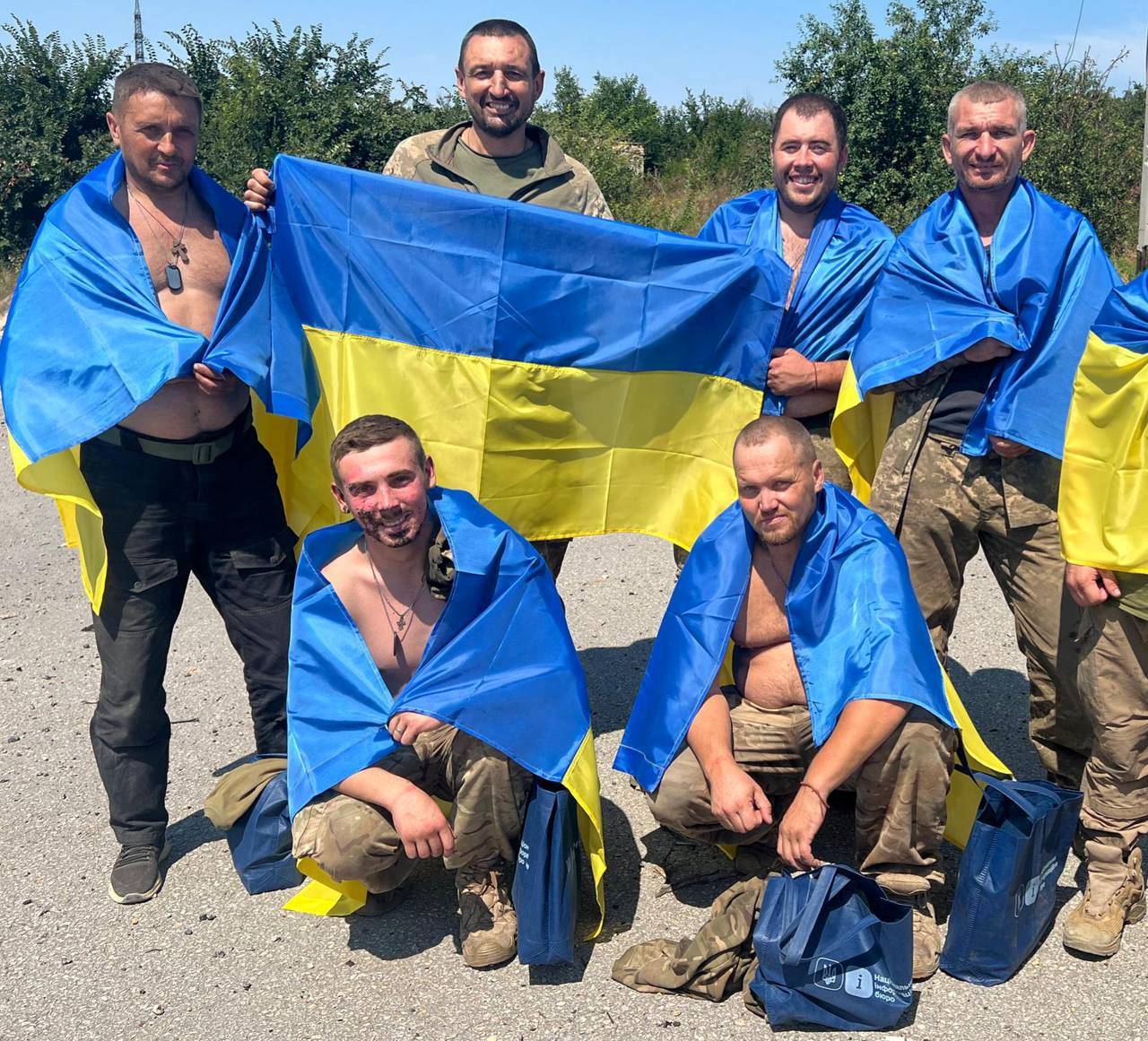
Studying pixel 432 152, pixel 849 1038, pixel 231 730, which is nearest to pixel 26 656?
pixel 231 730

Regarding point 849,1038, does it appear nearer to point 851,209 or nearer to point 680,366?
point 680,366

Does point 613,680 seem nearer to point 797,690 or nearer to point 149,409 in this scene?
point 797,690

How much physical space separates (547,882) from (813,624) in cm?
108

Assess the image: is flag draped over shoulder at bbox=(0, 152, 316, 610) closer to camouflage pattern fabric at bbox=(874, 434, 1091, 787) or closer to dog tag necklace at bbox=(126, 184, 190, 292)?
dog tag necklace at bbox=(126, 184, 190, 292)

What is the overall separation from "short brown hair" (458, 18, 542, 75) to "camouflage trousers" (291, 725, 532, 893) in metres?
2.43

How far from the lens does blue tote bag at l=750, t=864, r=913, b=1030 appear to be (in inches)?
121

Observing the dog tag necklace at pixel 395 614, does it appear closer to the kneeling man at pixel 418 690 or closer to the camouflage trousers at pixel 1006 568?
the kneeling man at pixel 418 690

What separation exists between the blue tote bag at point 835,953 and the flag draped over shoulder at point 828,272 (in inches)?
74.0

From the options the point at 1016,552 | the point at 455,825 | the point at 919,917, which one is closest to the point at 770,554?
the point at 1016,552

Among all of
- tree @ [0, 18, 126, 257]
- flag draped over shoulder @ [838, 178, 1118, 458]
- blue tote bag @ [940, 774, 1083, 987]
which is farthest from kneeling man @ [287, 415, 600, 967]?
tree @ [0, 18, 126, 257]

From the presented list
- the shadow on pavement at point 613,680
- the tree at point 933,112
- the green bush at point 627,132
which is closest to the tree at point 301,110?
the green bush at point 627,132

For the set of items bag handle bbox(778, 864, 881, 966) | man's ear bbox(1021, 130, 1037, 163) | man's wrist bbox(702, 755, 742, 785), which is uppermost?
man's ear bbox(1021, 130, 1037, 163)

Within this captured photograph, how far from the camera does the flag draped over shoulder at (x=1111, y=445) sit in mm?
3400

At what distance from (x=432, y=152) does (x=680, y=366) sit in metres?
1.23
